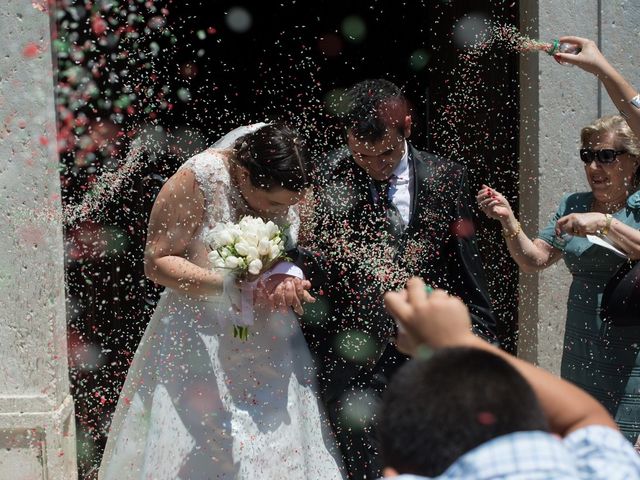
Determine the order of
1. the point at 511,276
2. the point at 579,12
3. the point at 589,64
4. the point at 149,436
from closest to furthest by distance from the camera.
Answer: the point at 589,64, the point at 149,436, the point at 579,12, the point at 511,276

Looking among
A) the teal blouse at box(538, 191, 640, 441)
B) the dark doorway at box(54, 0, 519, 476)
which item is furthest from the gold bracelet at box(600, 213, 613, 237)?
the dark doorway at box(54, 0, 519, 476)

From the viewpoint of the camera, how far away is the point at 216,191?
3596mm

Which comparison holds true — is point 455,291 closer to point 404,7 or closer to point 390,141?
point 390,141

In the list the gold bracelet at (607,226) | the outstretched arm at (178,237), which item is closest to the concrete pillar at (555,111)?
the gold bracelet at (607,226)

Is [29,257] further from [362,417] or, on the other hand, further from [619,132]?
[619,132]

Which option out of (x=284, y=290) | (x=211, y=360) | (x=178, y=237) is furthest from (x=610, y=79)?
(x=211, y=360)

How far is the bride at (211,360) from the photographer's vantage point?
353 centimetres

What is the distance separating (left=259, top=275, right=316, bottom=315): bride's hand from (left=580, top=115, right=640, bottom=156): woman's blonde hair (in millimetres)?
1354

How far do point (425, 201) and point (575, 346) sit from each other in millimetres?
890

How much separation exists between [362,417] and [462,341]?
2540mm

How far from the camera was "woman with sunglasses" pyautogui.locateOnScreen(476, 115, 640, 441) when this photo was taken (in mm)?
3494

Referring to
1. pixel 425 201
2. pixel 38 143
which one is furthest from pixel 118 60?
pixel 425 201

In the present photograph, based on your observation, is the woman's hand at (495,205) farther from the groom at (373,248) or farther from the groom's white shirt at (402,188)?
the groom's white shirt at (402,188)

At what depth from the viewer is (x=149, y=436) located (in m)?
3.67
